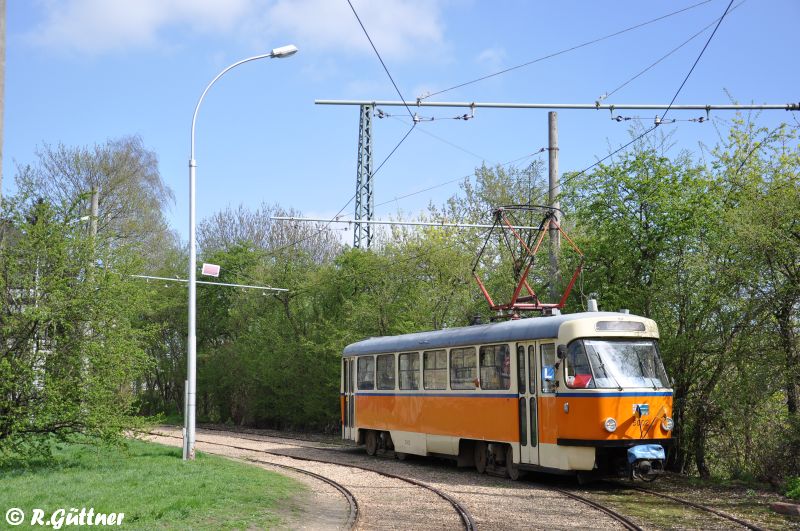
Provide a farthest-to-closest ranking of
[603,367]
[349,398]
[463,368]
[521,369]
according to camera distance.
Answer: [349,398] < [463,368] < [521,369] < [603,367]

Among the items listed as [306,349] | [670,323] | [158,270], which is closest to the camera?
[670,323]

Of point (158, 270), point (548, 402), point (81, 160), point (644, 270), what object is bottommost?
point (548, 402)

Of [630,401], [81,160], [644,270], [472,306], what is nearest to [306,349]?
[472,306]

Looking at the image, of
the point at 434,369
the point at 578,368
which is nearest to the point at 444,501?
the point at 578,368

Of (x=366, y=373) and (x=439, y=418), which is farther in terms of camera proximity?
(x=366, y=373)

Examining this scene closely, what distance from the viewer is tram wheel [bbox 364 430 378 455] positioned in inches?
887

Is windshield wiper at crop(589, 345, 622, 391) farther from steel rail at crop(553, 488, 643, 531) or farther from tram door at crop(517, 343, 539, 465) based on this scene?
steel rail at crop(553, 488, 643, 531)

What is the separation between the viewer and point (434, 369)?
19.1m

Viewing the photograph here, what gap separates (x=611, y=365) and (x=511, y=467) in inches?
114

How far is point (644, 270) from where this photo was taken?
60.4ft

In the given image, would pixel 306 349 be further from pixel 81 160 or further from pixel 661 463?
pixel 661 463

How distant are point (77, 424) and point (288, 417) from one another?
2043 cm

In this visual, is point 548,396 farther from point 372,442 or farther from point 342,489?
point 372,442

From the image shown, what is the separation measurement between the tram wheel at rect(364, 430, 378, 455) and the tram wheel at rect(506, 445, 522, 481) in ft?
21.3
